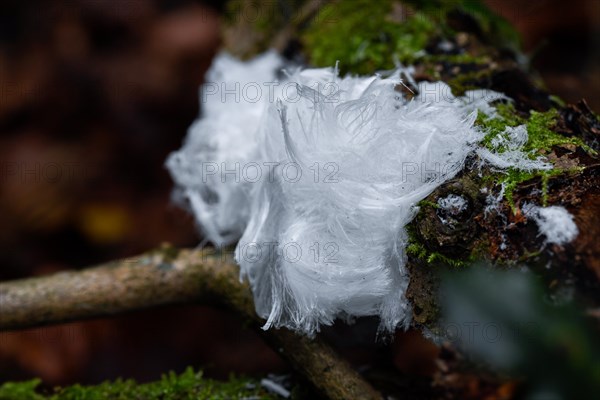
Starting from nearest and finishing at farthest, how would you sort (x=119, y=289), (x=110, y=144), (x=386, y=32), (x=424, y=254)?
(x=424, y=254) → (x=119, y=289) → (x=386, y=32) → (x=110, y=144)

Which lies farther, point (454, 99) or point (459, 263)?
point (454, 99)

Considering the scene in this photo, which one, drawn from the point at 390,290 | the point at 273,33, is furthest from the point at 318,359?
the point at 273,33

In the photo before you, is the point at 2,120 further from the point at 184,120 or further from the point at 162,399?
the point at 162,399

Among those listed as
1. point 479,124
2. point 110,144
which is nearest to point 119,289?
Answer: point 479,124

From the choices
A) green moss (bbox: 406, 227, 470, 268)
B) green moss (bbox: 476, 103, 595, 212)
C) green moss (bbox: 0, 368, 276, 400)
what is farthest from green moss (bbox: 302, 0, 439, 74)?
green moss (bbox: 0, 368, 276, 400)

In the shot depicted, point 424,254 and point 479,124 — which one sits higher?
point 479,124

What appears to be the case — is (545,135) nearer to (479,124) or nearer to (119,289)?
(479,124)
